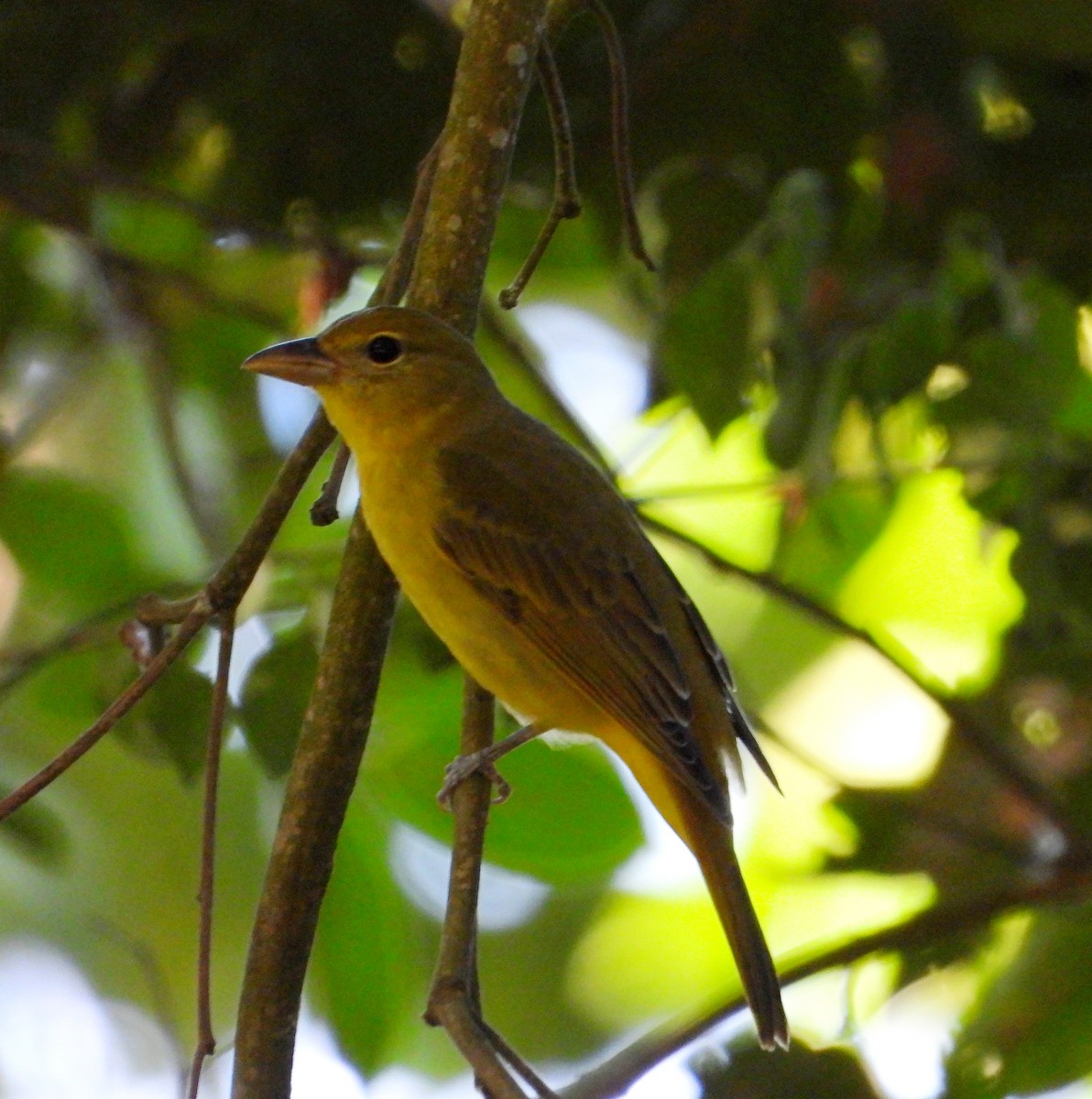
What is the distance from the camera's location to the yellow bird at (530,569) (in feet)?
8.98

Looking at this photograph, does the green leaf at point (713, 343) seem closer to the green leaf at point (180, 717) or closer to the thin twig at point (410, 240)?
the thin twig at point (410, 240)

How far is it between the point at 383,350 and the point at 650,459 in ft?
2.56

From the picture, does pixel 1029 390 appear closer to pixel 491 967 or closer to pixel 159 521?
pixel 159 521

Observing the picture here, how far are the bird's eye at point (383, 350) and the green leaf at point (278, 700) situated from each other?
2.07 feet

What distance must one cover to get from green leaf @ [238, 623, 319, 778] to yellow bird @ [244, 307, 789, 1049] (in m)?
0.22

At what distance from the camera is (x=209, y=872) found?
1933mm

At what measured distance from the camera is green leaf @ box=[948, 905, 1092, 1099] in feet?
8.79

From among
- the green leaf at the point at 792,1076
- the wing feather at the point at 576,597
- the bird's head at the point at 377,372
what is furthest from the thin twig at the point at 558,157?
the green leaf at the point at 792,1076

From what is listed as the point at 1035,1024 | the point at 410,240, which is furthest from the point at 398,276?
the point at 1035,1024

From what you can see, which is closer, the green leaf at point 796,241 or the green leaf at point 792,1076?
the green leaf at point 792,1076

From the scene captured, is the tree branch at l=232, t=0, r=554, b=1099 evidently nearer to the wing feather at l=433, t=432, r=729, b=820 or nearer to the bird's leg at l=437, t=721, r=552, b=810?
the bird's leg at l=437, t=721, r=552, b=810

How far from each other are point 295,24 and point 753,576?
5.21 feet

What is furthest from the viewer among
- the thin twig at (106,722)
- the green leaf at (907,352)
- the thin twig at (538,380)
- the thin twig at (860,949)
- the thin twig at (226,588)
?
the thin twig at (538,380)

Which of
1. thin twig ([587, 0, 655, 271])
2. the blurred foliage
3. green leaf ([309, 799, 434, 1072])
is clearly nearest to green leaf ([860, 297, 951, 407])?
the blurred foliage
